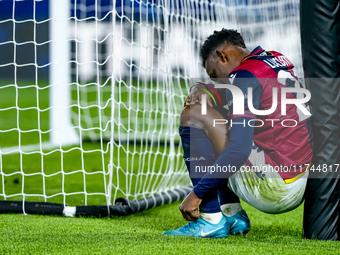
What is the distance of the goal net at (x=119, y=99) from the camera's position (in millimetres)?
3281

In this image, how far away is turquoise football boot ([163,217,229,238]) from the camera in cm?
206

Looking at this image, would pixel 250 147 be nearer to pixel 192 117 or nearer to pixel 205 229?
pixel 192 117

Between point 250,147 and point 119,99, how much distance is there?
4.22 ft

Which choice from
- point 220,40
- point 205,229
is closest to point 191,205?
point 205,229

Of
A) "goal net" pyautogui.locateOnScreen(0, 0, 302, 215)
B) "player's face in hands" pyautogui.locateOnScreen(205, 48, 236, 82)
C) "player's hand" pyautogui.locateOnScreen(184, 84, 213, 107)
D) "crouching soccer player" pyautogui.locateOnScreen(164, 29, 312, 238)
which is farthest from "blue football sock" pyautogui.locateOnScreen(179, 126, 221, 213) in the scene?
"goal net" pyautogui.locateOnScreen(0, 0, 302, 215)

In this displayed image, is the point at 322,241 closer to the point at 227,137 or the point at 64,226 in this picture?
the point at 227,137

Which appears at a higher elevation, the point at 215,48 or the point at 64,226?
the point at 215,48

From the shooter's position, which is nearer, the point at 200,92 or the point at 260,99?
the point at 260,99

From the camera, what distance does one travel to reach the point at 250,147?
1.92 m

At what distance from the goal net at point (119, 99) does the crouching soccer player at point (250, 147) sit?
0.77 metres

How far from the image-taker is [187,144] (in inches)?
81.5

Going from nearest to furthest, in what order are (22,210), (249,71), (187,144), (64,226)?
(249,71), (187,144), (64,226), (22,210)

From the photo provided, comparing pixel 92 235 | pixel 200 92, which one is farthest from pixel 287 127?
pixel 92 235

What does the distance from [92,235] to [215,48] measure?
0.96 m
